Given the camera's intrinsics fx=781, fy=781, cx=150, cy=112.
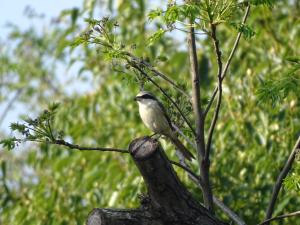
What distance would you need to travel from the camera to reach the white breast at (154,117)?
18.5ft

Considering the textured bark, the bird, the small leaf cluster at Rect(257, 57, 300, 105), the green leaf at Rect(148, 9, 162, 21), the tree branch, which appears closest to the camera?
the textured bark

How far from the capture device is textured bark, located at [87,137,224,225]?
369 centimetres

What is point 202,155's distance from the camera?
14.1 ft

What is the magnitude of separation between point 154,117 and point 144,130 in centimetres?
124

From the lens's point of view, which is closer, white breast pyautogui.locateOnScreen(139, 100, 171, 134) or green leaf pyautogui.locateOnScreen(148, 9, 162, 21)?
green leaf pyautogui.locateOnScreen(148, 9, 162, 21)

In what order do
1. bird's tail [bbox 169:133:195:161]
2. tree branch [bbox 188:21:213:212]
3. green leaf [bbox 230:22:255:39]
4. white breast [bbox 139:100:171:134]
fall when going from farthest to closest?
white breast [bbox 139:100:171:134] → bird's tail [bbox 169:133:195:161] → tree branch [bbox 188:21:213:212] → green leaf [bbox 230:22:255:39]

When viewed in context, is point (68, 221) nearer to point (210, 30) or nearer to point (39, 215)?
point (39, 215)

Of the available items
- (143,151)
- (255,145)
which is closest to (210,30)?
(143,151)

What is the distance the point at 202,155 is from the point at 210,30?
75 cm

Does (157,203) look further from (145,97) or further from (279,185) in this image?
(145,97)

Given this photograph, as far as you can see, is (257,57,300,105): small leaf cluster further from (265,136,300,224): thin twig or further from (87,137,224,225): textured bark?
(87,137,224,225): textured bark

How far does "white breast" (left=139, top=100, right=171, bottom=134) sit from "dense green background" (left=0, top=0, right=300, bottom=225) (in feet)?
1.02

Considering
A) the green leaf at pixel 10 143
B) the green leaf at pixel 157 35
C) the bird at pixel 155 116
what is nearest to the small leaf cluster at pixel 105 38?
the green leaf at pixel 157 35

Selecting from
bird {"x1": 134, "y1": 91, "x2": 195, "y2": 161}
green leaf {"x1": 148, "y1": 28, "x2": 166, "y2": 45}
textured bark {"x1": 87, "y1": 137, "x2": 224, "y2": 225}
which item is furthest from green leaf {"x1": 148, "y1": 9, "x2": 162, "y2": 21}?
bird {"x1": 134, "y1": 91, "x2": 195, "y2": 161}
